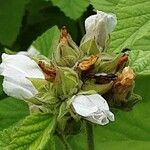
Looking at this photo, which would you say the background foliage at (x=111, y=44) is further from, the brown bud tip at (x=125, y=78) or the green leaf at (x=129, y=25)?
the brown bud tip at (x=125, y=78)

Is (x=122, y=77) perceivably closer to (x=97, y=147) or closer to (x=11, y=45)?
(x=97, y=147)

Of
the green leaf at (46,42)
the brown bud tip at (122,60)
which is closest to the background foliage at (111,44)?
the green leaf at (46,42)

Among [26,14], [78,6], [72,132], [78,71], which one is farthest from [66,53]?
[26,14]

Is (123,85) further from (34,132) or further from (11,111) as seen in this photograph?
(11,111)

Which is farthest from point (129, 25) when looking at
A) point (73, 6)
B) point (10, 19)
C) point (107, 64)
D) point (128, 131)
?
point (10, 19)

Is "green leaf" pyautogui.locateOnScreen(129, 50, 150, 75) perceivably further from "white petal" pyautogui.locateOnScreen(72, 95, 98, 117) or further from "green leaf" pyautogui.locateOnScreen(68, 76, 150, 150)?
"green leaf" pyautogui.locateOnScreen(68, 76, 150, 150)

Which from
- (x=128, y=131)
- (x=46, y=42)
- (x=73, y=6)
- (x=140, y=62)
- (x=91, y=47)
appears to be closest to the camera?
(x=91, y=47)

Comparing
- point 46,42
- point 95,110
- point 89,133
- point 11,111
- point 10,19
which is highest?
point 95,110
